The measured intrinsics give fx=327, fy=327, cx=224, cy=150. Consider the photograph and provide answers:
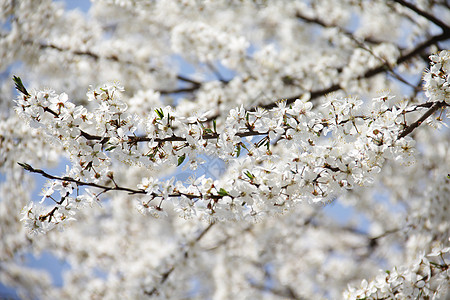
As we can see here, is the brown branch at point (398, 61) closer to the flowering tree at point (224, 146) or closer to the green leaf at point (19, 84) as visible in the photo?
the flowering tree at point (224, 146)

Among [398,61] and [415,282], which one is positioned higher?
[398,61]

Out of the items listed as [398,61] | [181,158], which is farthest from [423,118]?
[398,61]

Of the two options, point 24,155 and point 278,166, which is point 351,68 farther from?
point 24,155

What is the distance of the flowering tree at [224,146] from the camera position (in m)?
2.18

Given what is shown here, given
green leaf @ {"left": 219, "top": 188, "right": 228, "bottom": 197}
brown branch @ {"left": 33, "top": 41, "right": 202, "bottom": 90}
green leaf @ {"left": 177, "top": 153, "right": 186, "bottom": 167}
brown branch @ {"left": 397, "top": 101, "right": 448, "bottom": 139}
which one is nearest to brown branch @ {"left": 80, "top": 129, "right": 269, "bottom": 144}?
green leaf @ {"left": 177, "top": 153, "right": 186, "bottom": 167}

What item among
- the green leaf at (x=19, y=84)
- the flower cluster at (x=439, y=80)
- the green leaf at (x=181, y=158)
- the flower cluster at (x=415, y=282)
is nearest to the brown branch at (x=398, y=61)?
the flower cluster at (x=439, y=80)

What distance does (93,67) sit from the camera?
5535 mm

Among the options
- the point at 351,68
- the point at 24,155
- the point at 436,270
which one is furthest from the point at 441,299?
the point at 24,155

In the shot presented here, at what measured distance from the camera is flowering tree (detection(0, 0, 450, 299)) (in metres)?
2.18

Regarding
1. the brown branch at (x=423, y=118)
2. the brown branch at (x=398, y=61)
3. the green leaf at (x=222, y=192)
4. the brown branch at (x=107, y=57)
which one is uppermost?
the brown branch at (x=107, y=57)

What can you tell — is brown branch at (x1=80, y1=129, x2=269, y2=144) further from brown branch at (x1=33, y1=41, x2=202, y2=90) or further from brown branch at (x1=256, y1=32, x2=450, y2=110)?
brown branch at (x1=33, y1=41, x2=202, y2=90)

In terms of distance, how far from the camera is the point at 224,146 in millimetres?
2141

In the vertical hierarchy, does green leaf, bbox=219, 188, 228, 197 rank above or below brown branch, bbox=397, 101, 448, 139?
below

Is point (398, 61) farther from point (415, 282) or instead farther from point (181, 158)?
point (181, 158)
